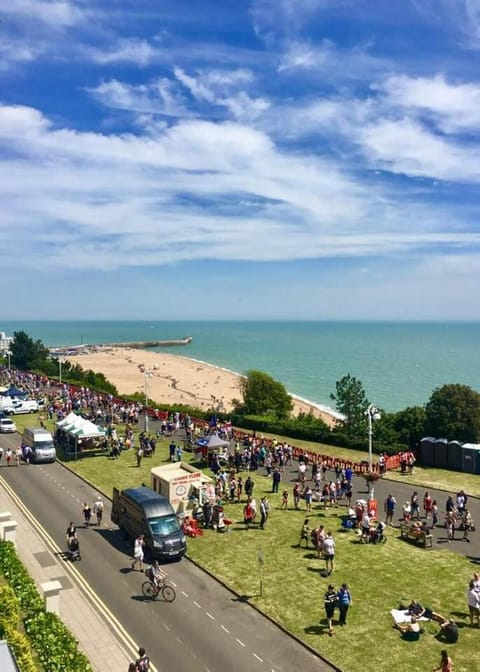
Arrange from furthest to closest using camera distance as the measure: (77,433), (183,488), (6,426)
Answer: (6,426), (77,433), (183,488)

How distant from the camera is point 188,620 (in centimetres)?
1628

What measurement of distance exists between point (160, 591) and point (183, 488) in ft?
23.1

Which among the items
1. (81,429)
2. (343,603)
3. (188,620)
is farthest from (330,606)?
(81,429)

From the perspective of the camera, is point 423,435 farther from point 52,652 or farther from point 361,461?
point 52,652

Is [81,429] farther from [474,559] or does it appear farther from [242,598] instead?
[474,559]

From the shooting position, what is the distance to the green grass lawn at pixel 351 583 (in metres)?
14.6

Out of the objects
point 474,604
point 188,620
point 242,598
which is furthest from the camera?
point 242,598

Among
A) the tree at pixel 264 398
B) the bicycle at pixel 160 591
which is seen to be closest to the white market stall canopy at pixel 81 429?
the tree at pixel 264 398

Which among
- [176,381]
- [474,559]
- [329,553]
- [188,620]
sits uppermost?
[329,553]

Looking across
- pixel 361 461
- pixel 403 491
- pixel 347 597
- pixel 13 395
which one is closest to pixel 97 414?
pixel 13 395

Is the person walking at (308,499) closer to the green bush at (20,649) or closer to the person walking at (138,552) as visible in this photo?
the person walking at (138,552)

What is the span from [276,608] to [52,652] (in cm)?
674

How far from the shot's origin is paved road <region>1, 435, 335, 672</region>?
14219 millimetres

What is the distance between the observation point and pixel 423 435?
37.0 m
